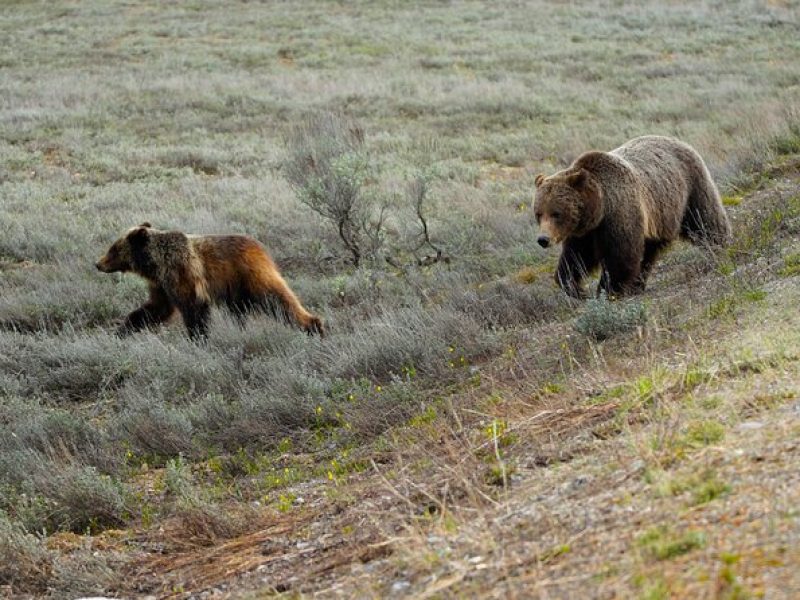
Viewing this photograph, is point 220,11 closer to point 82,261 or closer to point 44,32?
point 44,32

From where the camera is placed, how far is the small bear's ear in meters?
9.38

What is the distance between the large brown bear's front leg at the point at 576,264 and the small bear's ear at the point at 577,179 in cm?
67

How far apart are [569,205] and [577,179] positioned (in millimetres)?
255

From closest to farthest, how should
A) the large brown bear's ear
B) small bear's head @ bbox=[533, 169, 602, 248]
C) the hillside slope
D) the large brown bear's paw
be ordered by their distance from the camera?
1. the hillside slope
2. small bear's head @ bbox=[533, 169, 602, 248]
3. the large brown bear's paw
4. the large brown bear's ear

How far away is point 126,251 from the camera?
1104 cm

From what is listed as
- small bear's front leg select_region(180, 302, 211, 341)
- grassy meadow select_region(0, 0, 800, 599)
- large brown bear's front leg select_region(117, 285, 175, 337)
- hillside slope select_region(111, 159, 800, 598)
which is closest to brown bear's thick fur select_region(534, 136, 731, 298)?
grassy meadow select_region(0, 0, 800, 599)

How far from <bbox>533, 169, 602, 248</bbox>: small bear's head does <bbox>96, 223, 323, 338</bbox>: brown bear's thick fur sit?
262 centimetres

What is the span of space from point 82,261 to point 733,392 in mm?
10247

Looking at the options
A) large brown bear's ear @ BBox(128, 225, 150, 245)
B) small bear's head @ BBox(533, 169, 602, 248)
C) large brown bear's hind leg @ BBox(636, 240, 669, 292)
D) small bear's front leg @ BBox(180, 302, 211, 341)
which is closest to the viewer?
small bear's head @ BBox(533, 169, 602, 248)

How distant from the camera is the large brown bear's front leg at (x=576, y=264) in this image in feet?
32.7

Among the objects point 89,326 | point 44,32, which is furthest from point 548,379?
point 44,32

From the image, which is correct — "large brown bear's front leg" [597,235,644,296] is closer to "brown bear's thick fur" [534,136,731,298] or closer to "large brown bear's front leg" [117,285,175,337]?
"brown bear's thick fur" [534,136,731,298]

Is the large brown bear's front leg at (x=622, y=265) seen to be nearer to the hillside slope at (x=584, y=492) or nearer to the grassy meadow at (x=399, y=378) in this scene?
the grassy meadow at (x=399, y=378)

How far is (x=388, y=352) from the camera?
8734 mm
